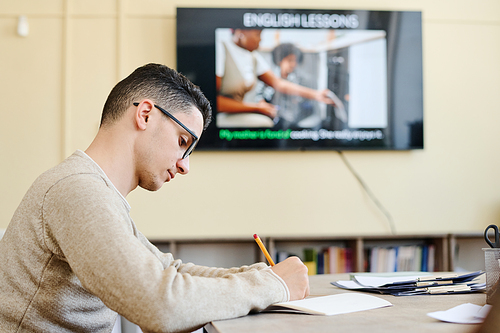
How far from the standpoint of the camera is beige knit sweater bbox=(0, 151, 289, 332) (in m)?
0.75

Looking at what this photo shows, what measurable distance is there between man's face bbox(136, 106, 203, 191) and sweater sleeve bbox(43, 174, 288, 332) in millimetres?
265

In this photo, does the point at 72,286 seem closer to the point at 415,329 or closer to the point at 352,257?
the point at 415,329

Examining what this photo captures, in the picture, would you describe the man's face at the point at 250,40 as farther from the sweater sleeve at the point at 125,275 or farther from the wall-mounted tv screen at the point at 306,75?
the sweater sleeve at the point at 125,275

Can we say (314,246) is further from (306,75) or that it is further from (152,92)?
(152,92)

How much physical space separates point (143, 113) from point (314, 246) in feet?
7.29


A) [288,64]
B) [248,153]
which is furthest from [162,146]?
[288,64]

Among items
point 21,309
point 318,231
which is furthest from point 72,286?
point 318,231

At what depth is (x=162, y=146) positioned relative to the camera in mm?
1159

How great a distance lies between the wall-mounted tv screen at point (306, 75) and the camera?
3.04 m

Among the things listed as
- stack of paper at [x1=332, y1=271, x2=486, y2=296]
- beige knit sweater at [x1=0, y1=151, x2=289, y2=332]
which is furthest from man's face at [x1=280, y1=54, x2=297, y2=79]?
beige knit sweater at [x1=0, y1=151, x2=289, y2=332]

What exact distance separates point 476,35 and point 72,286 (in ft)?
10.9

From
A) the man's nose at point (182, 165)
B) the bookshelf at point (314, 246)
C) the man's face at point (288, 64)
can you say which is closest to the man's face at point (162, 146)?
the man's nose at point (182, 165)

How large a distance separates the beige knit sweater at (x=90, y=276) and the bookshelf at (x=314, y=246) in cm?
183

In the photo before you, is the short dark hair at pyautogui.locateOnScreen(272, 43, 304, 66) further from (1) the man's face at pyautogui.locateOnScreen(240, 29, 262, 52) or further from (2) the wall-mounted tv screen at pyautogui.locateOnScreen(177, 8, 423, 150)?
(1) the man's face at pyautogui.locateOnScreen(240, 29, 262, 52)
